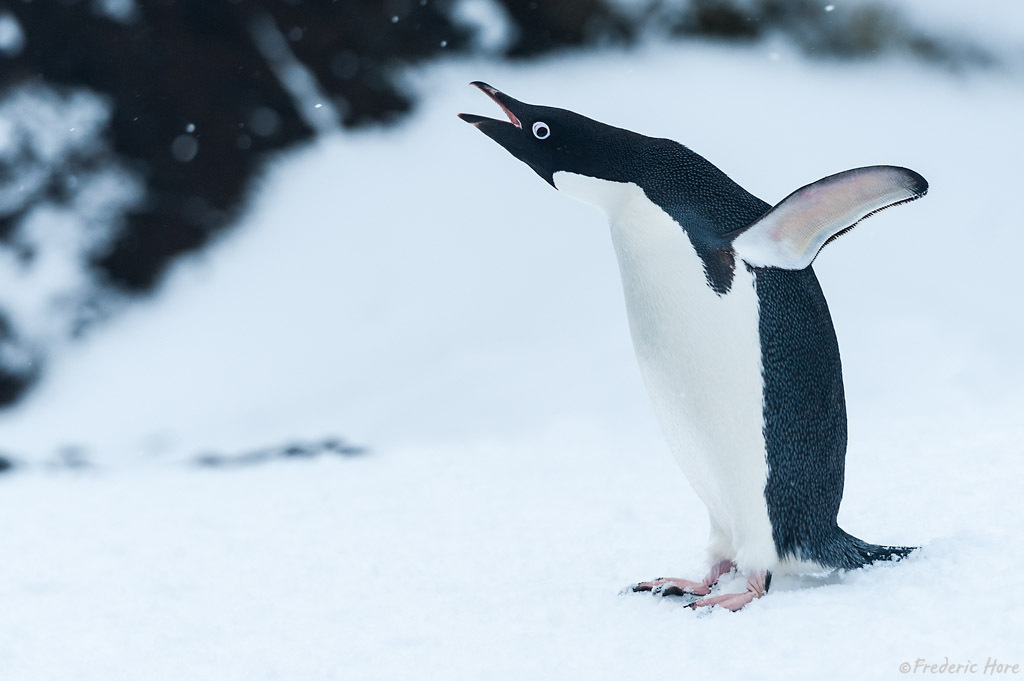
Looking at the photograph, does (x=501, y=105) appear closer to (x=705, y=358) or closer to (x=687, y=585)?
(x=705, y=358)

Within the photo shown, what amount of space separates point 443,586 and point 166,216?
3.72 meters

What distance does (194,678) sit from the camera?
1.34 m

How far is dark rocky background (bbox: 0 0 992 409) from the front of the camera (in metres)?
4.71

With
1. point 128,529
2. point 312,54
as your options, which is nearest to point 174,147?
point 312,54

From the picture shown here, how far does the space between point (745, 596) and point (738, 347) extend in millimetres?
339

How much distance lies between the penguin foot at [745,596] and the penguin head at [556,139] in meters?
0.61

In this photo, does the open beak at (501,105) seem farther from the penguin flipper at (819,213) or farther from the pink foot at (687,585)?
the pink foot at (687,585)

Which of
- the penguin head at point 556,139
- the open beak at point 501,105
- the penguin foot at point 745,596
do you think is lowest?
the penguin foot at point 745,596

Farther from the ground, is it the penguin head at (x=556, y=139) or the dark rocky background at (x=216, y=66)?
the dark rocky background at (x=216, y=66)

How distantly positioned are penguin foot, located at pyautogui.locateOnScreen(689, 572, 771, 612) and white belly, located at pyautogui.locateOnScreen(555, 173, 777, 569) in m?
0.02

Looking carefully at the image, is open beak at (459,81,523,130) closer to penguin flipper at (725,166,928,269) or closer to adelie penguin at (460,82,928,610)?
adelie penguin at (460,82,928,610)

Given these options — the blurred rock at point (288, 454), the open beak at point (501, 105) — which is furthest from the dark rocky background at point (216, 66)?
the open beak at point (501, 105)

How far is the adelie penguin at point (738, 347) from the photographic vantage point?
4.26 feet

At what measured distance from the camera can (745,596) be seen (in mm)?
1282
